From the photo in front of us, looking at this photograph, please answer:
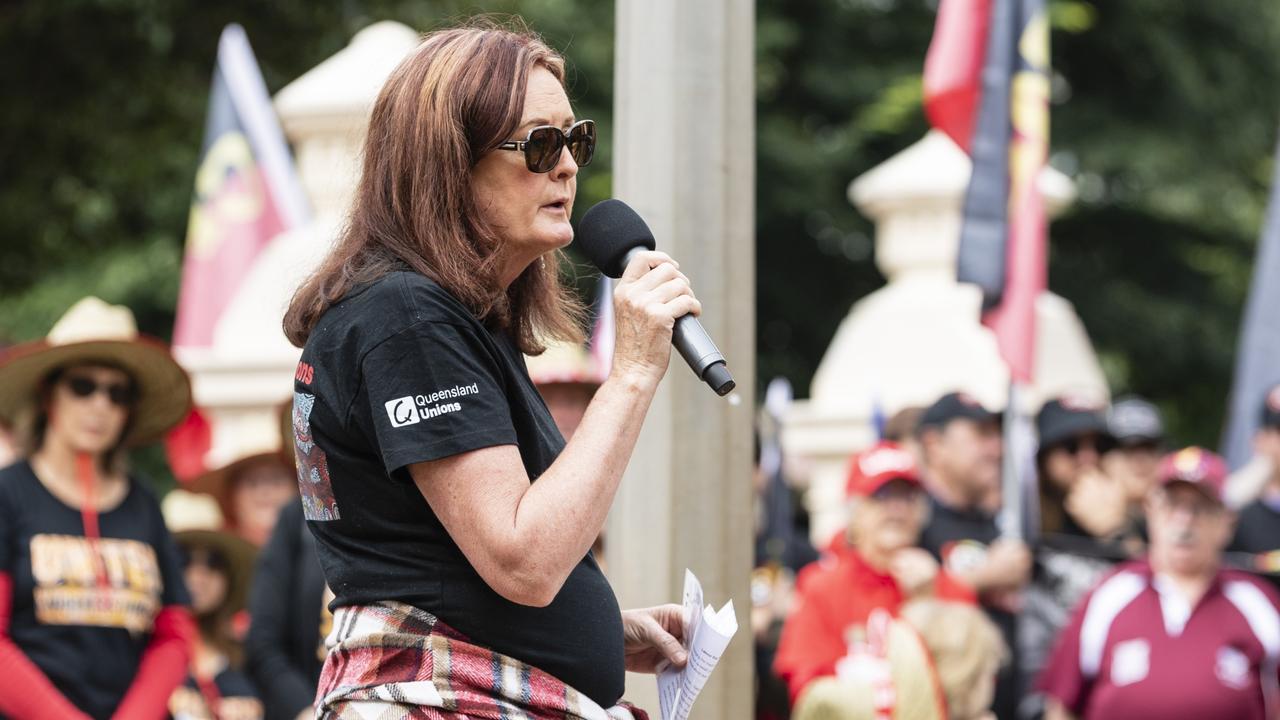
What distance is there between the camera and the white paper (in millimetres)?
3172

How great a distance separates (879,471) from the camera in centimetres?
751

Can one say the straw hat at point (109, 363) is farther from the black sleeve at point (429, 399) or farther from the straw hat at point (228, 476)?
the black sleeve at point (429, 399)

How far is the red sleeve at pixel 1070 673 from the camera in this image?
7289 mm

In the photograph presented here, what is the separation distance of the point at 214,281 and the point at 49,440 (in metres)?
5.83

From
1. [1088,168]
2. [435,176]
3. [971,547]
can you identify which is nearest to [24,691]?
[435,176]

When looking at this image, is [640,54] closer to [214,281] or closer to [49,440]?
[49,440]

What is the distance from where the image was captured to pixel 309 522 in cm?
310

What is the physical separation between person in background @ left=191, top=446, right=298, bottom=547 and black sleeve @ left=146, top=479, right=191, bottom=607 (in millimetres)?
2040

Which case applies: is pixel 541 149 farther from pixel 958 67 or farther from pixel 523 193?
pixel 958 67

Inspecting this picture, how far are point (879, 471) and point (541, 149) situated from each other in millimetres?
4574

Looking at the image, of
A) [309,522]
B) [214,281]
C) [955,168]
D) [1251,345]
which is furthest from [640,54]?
[955,168]

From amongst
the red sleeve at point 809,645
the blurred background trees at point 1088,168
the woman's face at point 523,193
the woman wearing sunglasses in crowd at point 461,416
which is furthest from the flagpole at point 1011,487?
the blurred background trees at point 1088,168

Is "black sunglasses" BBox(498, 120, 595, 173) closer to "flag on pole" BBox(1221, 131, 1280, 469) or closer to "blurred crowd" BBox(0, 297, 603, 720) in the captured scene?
"blurred crowd" BBox(0, 297, 603, 720)

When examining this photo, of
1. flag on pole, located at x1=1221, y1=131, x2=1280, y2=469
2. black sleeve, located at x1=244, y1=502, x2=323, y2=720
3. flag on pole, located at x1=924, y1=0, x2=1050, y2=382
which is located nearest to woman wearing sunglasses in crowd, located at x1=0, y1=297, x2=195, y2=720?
black sleeve, located at x1=244, y1=502, x2=323, y2=720
